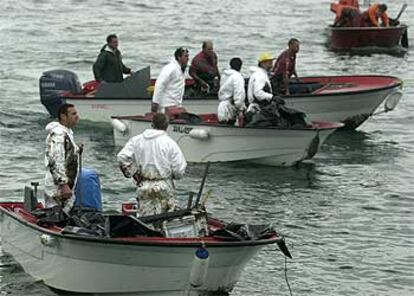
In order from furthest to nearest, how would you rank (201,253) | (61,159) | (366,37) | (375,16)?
(375,16) → (366,37) → (61,159) → (201,253)

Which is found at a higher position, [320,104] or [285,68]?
[285,68]

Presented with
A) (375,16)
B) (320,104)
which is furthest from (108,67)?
(375,16)

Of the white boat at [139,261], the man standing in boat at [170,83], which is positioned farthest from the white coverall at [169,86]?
the white boat at [139,261]

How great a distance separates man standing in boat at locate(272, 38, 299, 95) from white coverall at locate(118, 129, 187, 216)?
8092 millimetres

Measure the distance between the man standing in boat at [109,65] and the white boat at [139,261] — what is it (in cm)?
942

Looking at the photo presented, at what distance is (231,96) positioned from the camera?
1789 cm

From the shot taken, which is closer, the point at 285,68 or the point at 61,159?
the point at 61,159

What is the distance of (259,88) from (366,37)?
1360cm

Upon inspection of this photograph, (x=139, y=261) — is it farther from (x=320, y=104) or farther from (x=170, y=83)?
(x=320, y=104)

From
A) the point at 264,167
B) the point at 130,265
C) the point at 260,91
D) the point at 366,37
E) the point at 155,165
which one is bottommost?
the point at 264,167

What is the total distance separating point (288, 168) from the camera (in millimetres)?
18656

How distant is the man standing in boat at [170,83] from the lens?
17.4 m

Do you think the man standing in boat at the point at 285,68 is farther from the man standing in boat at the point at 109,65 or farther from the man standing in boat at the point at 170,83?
the man standing in boat at the point at 109,65

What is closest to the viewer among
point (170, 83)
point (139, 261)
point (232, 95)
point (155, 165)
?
point (139, 261)
